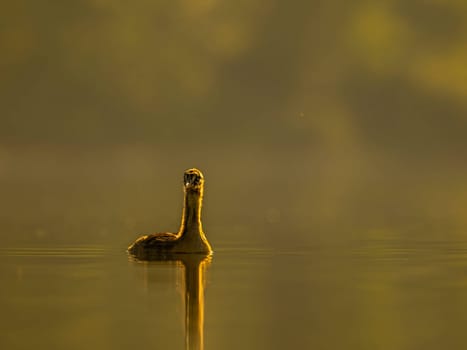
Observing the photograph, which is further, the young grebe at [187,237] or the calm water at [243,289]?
the young grebe at [187,237]

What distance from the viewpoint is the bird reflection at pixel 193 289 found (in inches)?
699

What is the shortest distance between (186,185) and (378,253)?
437cm

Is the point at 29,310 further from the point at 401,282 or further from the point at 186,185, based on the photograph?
the point at 186,185

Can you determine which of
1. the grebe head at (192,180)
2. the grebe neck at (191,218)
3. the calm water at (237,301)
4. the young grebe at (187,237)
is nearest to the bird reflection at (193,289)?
the calm water at (237,301)

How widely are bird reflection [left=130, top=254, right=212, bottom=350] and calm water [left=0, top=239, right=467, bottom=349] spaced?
0.02 metres

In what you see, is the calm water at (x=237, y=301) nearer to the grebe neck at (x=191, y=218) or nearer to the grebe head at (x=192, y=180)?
the grebe neck at (x=191, y=218)

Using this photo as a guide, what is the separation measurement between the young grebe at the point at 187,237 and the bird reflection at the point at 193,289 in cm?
19

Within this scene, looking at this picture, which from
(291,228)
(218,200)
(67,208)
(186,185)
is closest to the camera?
(186,185)

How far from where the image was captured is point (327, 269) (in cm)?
2653

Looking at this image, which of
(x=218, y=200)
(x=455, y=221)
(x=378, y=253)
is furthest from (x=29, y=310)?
(x=218, y=200)

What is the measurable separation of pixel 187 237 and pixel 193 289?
19.5ft

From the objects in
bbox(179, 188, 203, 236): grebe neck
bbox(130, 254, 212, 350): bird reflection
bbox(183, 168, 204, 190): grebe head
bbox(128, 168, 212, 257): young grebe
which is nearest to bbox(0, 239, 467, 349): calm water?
bbox(130, 254, 212, 350): bird reflection

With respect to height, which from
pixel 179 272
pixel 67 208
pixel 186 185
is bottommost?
pixel 179 272

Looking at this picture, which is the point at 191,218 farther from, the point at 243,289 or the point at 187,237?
the point at 243,289
